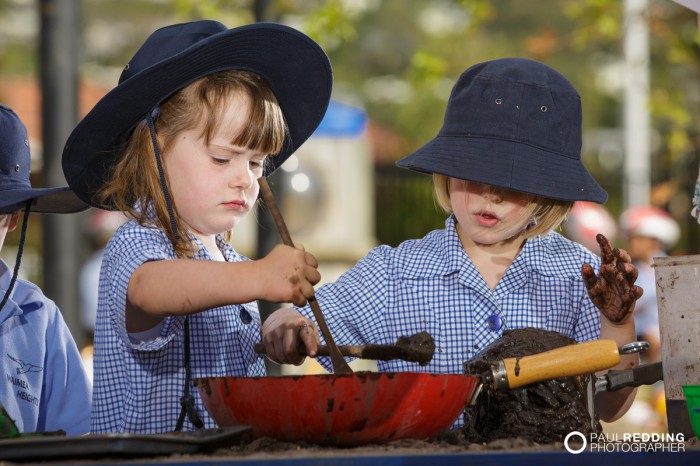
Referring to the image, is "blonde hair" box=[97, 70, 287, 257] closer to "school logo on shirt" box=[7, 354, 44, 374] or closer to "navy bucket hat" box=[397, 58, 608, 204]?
"navy bucket hat" box=[397, 58, 608, 204]

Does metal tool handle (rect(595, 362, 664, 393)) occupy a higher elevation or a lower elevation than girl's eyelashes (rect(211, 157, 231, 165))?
lower

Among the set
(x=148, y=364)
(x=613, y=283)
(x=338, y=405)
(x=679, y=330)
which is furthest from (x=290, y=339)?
(x=679, y=330)

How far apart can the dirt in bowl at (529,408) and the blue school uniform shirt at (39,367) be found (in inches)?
50.2

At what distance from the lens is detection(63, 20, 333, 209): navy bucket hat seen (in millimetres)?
2438

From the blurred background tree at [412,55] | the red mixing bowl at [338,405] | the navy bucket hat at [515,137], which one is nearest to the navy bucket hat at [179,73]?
the navy bucket hat at [515,137]

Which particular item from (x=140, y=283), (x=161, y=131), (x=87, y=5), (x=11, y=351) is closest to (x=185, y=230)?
(x=161, y=131)

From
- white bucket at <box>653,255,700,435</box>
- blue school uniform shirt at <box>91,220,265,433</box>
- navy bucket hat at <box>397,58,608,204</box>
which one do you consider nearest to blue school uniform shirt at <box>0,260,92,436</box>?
blue school uniform shirt at <box>91,220,265,433</box>

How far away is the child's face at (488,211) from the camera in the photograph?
2.75 m

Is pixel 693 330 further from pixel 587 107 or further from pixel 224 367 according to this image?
pixel 587 107

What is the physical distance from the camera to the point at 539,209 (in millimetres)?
2805

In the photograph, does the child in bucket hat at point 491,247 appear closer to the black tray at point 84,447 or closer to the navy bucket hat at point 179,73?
the navy bucket hat at point 179,73

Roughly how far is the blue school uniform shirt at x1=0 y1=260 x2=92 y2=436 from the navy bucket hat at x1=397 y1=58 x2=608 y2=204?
109cm

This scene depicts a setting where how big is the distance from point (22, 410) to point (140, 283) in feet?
3.12

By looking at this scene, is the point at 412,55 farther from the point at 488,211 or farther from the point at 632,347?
the point at 632,347
